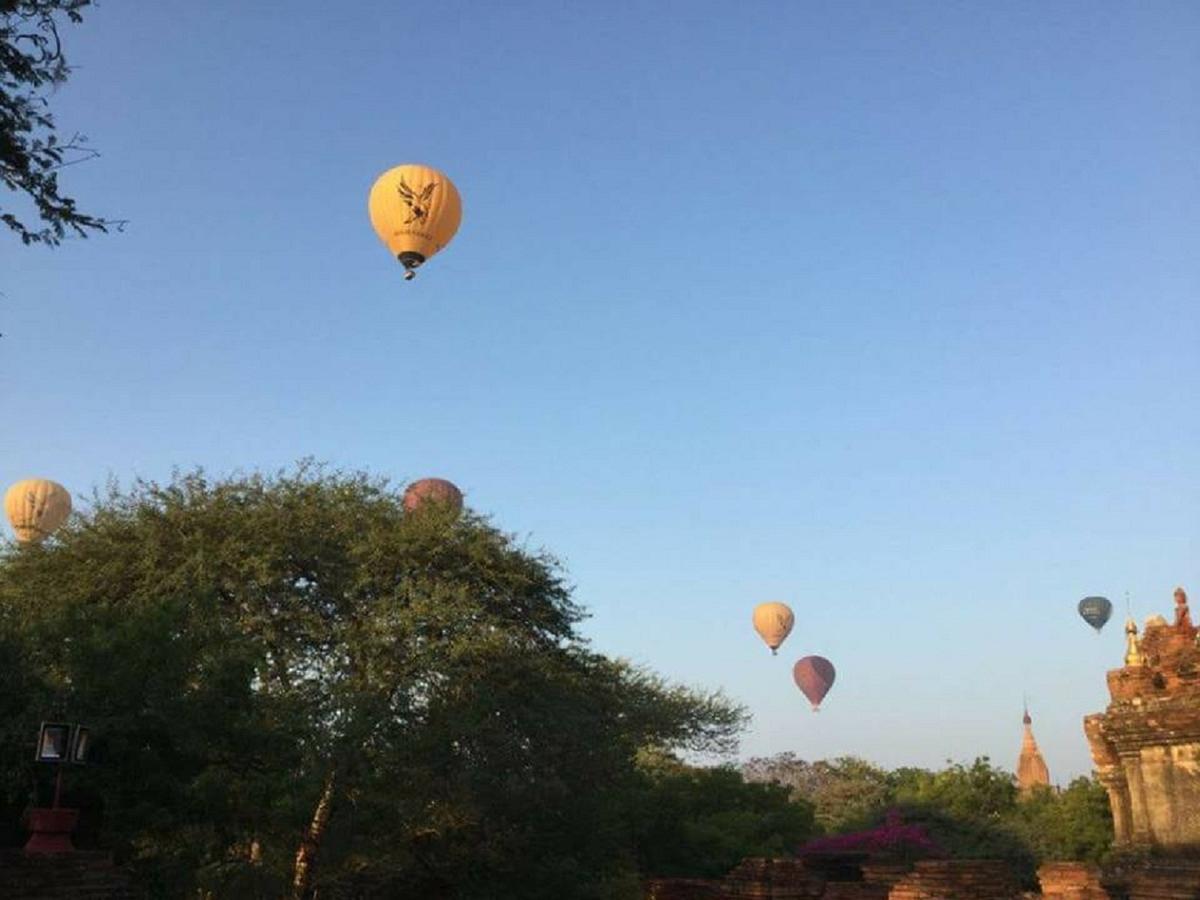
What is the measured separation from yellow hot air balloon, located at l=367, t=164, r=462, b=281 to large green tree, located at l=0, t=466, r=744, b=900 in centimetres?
655

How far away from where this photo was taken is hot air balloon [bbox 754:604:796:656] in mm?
53688

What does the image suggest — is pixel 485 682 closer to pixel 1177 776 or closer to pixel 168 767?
pixel 168 767

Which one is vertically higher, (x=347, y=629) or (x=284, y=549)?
(x=284, y=549)

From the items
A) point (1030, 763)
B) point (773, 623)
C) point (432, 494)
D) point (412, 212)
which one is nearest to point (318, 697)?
point (432, 494)

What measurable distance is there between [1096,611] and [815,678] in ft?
50.0

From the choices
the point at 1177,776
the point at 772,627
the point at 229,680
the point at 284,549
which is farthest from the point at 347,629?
the point at 772,627

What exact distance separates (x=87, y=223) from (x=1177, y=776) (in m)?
13.0

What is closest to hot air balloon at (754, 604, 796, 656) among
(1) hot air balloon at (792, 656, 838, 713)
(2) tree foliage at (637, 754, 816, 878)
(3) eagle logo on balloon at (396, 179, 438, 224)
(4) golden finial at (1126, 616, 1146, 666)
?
(1) hot air balloon at (792, 656, 838, 713)

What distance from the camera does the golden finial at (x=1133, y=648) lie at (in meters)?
14.6

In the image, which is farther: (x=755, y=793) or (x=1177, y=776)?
(x=755, y=793)

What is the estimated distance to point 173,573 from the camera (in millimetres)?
20875

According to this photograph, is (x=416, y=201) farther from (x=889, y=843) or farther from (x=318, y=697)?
(x=889, y=843)

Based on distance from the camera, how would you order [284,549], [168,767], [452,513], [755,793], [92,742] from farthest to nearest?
[755,793] → [452,513] → [284,549] → [168,767] → [92,742]

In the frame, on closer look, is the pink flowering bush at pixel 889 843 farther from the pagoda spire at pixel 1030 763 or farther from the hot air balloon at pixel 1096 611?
the pagoda spire at pixel 1030 763
